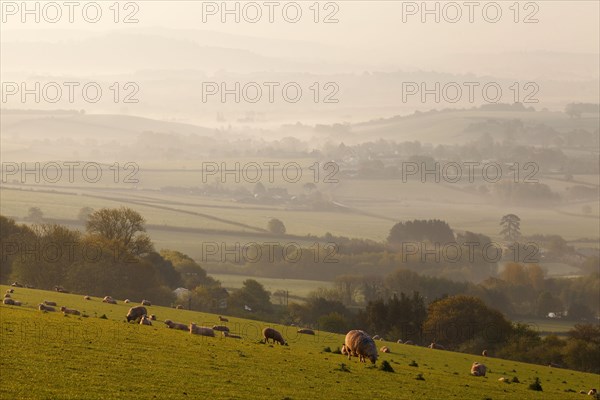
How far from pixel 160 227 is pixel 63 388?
130m

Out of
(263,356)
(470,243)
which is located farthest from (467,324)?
(470,243)

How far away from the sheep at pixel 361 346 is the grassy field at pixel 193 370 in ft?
2.67

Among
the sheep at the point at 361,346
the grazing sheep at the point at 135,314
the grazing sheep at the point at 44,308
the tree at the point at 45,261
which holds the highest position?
the tree at the point at 45,261

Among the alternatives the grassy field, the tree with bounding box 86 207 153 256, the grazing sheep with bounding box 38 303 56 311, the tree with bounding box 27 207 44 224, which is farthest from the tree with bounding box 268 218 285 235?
the grassy field

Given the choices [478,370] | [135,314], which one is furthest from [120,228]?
[478,370]

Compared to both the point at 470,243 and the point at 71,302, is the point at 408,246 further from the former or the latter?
the point at 71,302

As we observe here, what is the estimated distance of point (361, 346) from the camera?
4250 centimetres

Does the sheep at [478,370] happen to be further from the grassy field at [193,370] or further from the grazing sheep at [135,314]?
the grazing sheep at [135,314]

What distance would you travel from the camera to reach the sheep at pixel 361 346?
4222cm

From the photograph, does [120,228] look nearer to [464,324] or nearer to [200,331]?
[464,324]

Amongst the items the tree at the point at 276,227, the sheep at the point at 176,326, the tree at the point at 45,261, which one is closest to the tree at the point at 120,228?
the tree at the point at 45,261

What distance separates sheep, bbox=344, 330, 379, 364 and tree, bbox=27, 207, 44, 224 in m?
110

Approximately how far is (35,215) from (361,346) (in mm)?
115719

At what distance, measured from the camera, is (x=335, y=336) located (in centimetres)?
5847
